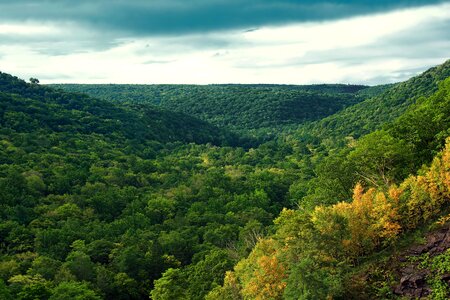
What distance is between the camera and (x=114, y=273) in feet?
266

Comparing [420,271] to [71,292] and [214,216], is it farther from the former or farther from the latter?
[214,216]

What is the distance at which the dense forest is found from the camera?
43656mm

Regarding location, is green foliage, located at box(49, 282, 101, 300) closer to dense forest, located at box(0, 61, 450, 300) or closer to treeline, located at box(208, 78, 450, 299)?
dense forest, located at box(0, 61, 450, 300)

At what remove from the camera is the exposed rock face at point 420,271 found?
39.1 m

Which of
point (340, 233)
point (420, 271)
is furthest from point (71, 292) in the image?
point (420, 271)

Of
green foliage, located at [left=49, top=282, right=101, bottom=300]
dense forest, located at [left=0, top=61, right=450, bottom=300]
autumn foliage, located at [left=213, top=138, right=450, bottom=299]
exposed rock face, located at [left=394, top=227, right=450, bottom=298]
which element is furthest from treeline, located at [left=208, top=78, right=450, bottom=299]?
green foliage, located at [left=49, top=282, right=101, bottom=300]

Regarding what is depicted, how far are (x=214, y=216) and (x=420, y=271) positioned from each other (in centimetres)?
7339

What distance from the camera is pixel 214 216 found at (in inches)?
4385

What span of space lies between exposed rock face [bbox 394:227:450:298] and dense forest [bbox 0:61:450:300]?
580mm

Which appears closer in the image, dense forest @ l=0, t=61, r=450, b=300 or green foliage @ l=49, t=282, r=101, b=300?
dense forest @ l=0, t=61, r=450, b=300

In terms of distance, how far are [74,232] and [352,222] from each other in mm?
63850

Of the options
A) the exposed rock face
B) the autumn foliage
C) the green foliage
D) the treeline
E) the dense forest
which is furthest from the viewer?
the green foliage

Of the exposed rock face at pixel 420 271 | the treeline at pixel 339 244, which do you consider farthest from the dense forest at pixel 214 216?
the exposed rock face at pixel 420 271

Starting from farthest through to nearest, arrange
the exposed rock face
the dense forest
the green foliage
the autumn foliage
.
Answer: the green foliage < the dense forest < the autumn foliage < the exposed rock face
